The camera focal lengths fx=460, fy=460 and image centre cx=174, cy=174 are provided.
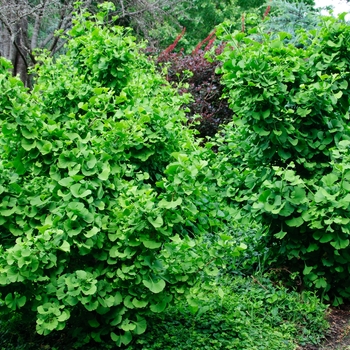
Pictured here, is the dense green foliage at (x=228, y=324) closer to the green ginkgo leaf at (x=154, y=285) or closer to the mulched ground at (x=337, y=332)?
the mulched ground at (x=337, y=332)

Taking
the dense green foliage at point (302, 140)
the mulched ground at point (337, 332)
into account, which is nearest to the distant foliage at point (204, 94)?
the dense green foliage at point (302, 140)

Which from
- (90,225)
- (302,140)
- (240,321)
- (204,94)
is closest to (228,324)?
(240,321)

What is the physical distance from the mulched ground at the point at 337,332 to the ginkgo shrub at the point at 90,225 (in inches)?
53.4

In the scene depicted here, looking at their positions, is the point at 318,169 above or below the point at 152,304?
above

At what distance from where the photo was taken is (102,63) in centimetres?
351

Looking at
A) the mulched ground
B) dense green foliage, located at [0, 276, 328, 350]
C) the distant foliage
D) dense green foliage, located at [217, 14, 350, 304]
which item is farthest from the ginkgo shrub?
the distant foliage

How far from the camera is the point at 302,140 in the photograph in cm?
391

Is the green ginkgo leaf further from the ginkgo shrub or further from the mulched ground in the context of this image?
the mulched ground

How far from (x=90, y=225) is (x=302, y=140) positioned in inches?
82.3

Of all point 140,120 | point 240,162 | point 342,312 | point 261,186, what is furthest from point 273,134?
point 342,312

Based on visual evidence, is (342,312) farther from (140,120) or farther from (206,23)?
(206,23)

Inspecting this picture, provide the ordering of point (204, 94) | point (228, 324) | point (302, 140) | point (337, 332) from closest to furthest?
point (228, 324) → point (337, 332) → point (302, 140) → point (204, 94)

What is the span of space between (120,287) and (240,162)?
2321 mm

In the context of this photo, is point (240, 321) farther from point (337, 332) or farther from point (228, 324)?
point (337, 332)
